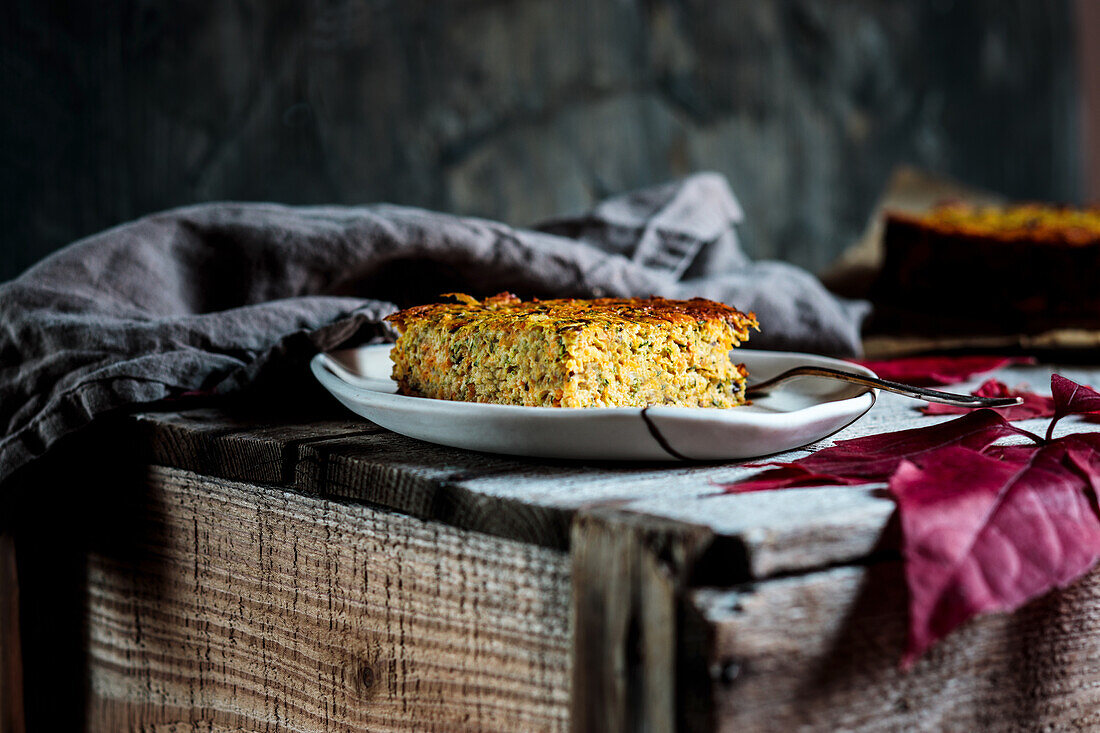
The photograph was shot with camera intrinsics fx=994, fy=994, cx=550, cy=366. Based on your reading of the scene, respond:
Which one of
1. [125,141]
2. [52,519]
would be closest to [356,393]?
[52,519]

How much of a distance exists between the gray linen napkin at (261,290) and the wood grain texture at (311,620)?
0.10m

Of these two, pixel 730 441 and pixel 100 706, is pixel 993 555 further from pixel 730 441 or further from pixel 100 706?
pixel 100 706

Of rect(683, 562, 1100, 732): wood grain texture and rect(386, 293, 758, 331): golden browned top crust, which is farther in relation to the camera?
rect(386, 293, 758, 331): golden browned top crust

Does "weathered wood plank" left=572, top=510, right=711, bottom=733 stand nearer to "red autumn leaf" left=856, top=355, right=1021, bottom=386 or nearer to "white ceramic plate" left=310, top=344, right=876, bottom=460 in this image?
"white ceramic plate" left=310, top=344, right=876, bottom=460

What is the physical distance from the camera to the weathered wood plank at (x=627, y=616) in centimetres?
43

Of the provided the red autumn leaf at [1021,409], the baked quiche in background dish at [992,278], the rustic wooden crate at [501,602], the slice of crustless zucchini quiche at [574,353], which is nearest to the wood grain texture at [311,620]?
the rustic wooden crate at [501,602]

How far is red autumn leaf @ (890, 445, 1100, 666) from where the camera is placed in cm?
44

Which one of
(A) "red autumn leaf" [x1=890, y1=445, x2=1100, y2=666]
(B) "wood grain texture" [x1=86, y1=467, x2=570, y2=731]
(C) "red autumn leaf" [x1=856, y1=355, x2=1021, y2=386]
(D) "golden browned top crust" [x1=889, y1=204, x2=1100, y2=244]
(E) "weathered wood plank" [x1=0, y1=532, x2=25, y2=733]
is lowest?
(E) "weathered wood plank" [x1=0, y1=532, x2=25, y2=733]

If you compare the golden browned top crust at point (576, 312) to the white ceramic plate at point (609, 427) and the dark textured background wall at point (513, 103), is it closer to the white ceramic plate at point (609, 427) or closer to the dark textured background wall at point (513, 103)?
the white ceramic plate at point (609, 427)

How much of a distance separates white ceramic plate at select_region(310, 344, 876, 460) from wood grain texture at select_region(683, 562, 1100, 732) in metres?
0.10

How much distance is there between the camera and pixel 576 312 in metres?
0.66

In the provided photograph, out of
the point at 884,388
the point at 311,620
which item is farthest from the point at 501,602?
the point at 884,388

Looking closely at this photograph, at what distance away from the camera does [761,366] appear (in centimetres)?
77

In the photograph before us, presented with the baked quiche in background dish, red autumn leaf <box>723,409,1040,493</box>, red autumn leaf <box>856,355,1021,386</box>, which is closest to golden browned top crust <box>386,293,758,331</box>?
red autumn leaf <box>723,409,1040,493</box>
